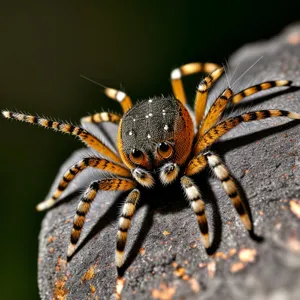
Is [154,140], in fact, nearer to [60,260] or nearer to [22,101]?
[60,260]

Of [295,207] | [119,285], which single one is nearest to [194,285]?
[119,285]

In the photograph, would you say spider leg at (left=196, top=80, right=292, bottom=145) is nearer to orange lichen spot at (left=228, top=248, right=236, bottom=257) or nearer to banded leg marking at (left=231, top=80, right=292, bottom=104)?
banded leg marking at (left=231, top=80, right=292, bottom=104)

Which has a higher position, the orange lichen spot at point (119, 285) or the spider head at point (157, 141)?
the spider head at point (157, 141)

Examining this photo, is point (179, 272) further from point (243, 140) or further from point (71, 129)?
point (71, 129)

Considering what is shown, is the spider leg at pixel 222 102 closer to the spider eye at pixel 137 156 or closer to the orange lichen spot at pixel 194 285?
the spider eye at pixel 137 156

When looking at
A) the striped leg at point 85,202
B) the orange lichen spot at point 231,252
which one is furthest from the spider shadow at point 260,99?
the orange lichen spot at point 231,252

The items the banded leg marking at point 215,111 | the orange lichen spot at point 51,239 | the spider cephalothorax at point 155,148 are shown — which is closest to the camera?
the spider cephalothorax at point 155,148
